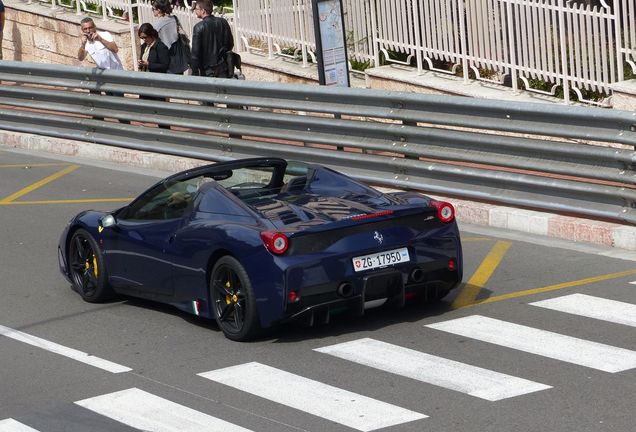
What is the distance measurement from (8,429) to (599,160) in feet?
21.1

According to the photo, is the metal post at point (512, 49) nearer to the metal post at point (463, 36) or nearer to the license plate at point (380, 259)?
the metal post at point (463, 36)

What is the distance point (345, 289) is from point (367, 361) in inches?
25.0

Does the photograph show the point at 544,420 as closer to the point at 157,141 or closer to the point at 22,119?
the point at 157,141

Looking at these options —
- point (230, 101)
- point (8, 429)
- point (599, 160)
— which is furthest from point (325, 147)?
point (8, 429)

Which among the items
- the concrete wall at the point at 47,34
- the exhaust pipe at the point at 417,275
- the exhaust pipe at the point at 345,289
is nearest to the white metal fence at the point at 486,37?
the concrete wall at the point at 47,34

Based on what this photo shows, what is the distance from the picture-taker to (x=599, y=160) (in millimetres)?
11977

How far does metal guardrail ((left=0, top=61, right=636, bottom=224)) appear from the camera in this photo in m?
12.0

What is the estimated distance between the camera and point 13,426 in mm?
7637

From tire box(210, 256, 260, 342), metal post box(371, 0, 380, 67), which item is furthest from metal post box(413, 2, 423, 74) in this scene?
tire box(210, 256, 260, 342)

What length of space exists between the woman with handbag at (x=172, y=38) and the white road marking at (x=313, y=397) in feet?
33.9

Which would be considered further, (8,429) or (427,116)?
(427,116)

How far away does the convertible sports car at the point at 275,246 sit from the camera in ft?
29.4

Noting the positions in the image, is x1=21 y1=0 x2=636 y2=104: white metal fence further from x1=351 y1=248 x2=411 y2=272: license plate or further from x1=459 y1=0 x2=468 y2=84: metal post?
x1=351 y1=248 x2=411 y2=272: license plate

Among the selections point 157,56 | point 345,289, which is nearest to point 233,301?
point 345,289
